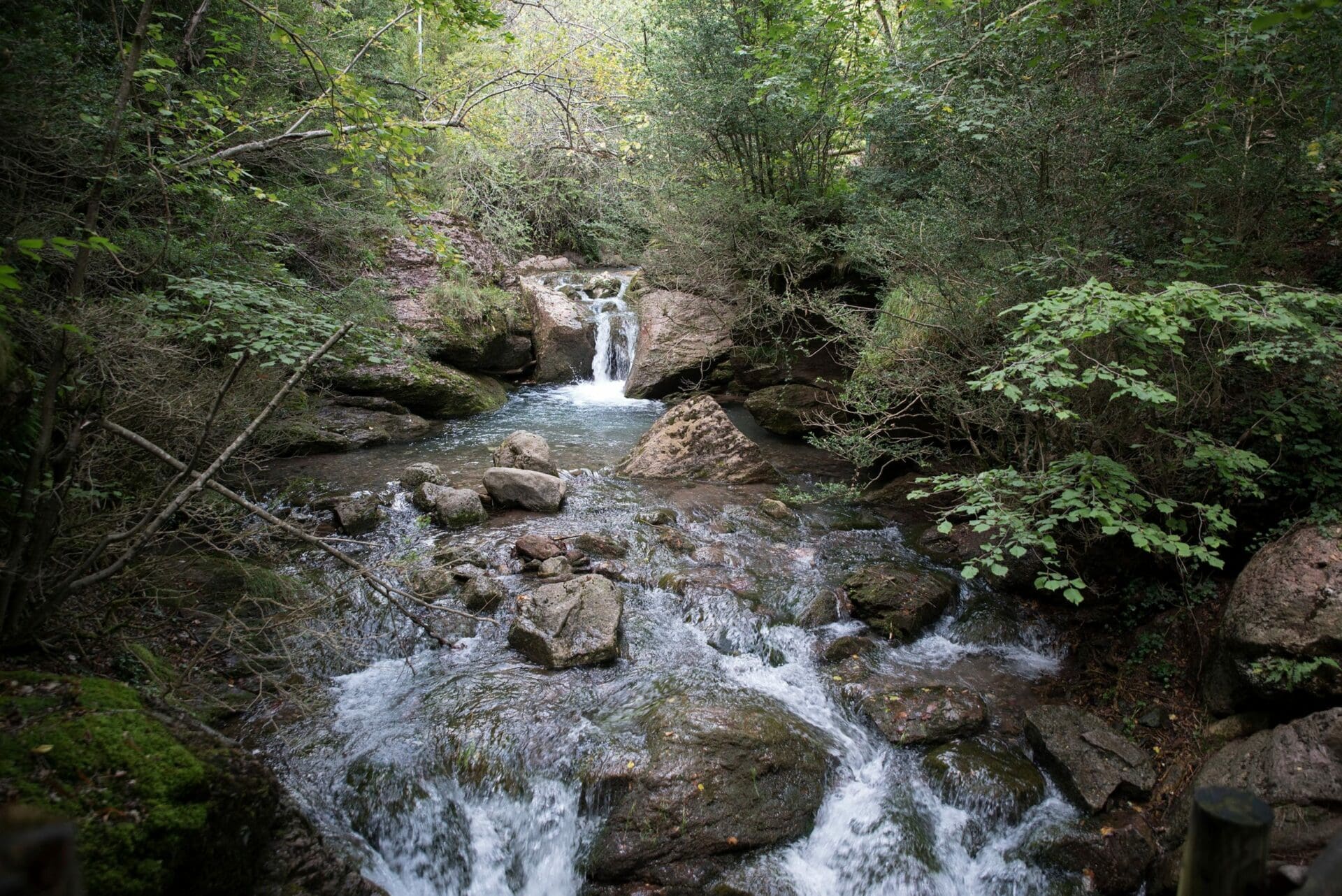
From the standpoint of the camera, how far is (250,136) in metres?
7.03

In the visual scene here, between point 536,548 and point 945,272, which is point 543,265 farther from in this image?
point 945,272

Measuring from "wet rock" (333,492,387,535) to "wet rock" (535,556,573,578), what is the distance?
6.88 ft

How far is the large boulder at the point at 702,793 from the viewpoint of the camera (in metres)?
3.57

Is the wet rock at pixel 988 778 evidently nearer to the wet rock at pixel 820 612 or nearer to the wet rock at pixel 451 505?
the wet rock at pixel 820 612

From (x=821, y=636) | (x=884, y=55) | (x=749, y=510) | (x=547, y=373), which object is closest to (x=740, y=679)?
(x=821, y=636)

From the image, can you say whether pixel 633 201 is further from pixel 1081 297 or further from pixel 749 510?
pixel 1081 297

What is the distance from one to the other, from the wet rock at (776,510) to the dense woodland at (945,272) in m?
0.79

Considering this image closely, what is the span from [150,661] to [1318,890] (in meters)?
5.05

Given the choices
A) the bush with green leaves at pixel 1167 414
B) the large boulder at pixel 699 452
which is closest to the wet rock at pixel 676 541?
the large boulder at pixel 699 452

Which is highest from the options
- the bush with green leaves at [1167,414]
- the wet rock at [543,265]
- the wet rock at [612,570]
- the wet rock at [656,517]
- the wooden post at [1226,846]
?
the wet rock at [543,265]

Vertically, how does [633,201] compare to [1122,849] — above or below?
above

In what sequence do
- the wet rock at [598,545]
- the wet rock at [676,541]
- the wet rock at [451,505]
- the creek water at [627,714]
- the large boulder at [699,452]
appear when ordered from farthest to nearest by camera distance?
1. the large boulder at [699,452]
2. the wet rock at [451,505]
3. the wet rock at [676,541]
4. the wet rock at [598,545]
5. the creek water at [627,714]

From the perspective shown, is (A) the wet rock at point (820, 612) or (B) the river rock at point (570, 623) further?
(A) the wet rock at point (820, 612)

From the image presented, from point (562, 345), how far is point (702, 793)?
1130cm
